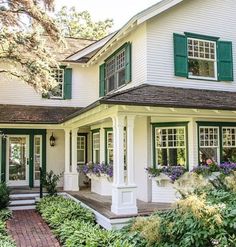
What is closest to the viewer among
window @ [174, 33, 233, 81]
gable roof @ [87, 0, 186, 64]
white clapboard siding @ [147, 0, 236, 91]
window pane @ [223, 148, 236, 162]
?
window pane @ [223, 148, 236, 162]

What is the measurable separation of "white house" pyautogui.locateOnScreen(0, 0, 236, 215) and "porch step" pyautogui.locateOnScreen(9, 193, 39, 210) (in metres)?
1.63

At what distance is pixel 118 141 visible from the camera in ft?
27.0

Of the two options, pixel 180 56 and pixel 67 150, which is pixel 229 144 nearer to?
pixel 180 56

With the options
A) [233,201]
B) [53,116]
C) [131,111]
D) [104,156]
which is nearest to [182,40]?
[131,111]

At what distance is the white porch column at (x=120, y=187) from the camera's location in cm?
812

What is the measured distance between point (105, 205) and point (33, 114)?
5.35 metres

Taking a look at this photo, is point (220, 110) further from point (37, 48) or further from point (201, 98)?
point (37, 48)

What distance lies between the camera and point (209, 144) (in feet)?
33.0

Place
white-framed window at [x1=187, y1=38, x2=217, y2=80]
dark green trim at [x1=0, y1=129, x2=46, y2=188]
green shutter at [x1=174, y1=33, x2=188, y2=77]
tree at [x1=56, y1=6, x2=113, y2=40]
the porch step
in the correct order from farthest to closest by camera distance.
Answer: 1. tree at [x1=56, y1=6, x2=113, y2=40]
2. dark green trim at [x1=0, y1=129, x2=46, y2=188]
3. the porch step
4. white-framed window at [x1=187, y1=38, x2=217, y2=80]
5. green shutter at [x1=174, y1=33, x2=188, y2=77]

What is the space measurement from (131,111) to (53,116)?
579 cm

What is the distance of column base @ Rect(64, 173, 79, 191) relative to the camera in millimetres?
13001

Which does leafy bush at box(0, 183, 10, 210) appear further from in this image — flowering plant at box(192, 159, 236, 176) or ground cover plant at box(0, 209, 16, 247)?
flowering plant at box(192, 159, 236, 176)

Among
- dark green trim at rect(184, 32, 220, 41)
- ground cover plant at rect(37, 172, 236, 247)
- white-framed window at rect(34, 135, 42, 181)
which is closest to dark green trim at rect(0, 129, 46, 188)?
white-framed window at rect(34, 135, 42, 181)

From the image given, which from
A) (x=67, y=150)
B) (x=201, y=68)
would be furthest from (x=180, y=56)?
(x=67, y=150)
